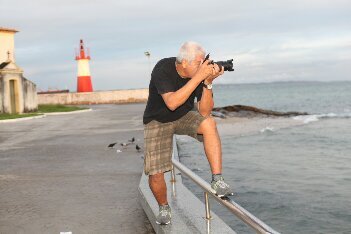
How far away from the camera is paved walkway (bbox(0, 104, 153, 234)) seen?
567 centimetres

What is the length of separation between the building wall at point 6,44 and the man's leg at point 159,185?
33618mm

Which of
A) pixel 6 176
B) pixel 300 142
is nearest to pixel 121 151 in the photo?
pixel 6 176

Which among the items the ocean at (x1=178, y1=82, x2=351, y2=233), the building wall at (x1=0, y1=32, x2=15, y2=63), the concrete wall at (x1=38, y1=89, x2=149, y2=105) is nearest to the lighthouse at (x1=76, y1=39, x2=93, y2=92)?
the concrete wall at (x1=38, y1=89, x2=149, y2=105)

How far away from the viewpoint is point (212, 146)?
420 centimetres

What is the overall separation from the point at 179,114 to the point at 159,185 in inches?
30.6

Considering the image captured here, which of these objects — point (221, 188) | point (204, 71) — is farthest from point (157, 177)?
point (204, 71)

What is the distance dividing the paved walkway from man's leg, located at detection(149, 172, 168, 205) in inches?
25.9

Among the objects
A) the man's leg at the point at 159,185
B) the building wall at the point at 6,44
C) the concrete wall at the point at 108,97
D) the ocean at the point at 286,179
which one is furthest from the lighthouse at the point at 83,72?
the man's leg at the point at 159,185

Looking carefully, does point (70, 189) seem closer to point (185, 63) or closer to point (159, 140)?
point (159, 140)

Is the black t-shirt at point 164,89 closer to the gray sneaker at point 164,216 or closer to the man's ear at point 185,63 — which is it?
the man's ear at point 185,63

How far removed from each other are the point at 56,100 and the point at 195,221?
1901 inches

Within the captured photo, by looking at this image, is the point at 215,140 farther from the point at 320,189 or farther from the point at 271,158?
the point at 271,158

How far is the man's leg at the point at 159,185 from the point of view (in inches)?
187

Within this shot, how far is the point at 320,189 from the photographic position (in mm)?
11203
